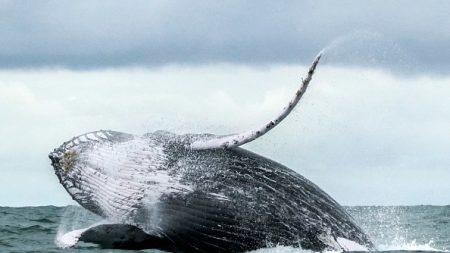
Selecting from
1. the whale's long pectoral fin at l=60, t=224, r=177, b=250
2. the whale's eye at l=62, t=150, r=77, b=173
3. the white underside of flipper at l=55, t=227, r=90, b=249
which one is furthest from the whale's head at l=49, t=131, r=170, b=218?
the white underside of flipper at l=55, t=227, r=90, b=249

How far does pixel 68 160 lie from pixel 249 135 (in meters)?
3.03

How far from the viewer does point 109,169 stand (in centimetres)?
1057

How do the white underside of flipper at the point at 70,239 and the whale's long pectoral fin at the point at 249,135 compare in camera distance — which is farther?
the white underside of flipper at the point at 70,239

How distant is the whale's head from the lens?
10141 millimetres

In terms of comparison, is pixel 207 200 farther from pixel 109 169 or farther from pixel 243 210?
pixel 109 169

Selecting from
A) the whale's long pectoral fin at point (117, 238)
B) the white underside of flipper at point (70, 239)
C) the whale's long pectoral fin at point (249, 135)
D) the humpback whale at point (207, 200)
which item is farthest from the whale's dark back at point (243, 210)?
the white underside of flipper at point (70, 239)

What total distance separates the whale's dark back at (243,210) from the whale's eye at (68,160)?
1698 mm

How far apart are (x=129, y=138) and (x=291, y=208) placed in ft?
8.41

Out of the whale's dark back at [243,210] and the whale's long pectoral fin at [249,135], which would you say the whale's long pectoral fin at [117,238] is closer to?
the whale's dark back at [243,210]

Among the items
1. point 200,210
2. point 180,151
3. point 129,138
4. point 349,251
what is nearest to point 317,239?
point 349,251

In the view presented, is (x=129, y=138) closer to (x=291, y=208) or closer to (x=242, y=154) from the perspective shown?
(x=242, y=154)

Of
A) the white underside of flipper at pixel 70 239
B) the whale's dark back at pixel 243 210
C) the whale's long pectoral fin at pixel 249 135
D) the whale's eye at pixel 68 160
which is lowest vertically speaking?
the white underside of flipper at pixel 70 239

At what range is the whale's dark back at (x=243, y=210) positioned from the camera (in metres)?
9.48

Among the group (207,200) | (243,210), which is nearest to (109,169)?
(207,200)
